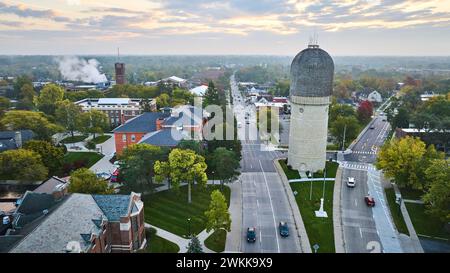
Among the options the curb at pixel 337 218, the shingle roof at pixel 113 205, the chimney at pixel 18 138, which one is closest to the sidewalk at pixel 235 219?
the curb at pixel 337 218

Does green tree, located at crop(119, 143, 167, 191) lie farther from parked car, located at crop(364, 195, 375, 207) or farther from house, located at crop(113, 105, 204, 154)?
parked car, located at crop(364, 195, 375, 207)

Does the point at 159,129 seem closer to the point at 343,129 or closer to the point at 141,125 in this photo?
the point at 141,125

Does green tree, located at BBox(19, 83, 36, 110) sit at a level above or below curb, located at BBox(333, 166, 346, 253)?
above

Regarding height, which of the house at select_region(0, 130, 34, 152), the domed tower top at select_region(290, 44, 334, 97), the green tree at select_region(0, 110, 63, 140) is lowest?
the house at select_region(0, 130, 34, 152)

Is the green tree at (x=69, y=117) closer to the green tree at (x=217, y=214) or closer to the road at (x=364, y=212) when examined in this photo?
the green tree at (x=217, y=214)

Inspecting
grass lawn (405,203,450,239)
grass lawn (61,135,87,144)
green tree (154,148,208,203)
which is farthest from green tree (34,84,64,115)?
grass lawn (405,203,450,239)

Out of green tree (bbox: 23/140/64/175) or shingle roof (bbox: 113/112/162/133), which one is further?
shingle roof (bbox: 113/112/162/133)

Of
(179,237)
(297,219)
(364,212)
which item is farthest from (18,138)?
(364,212)
